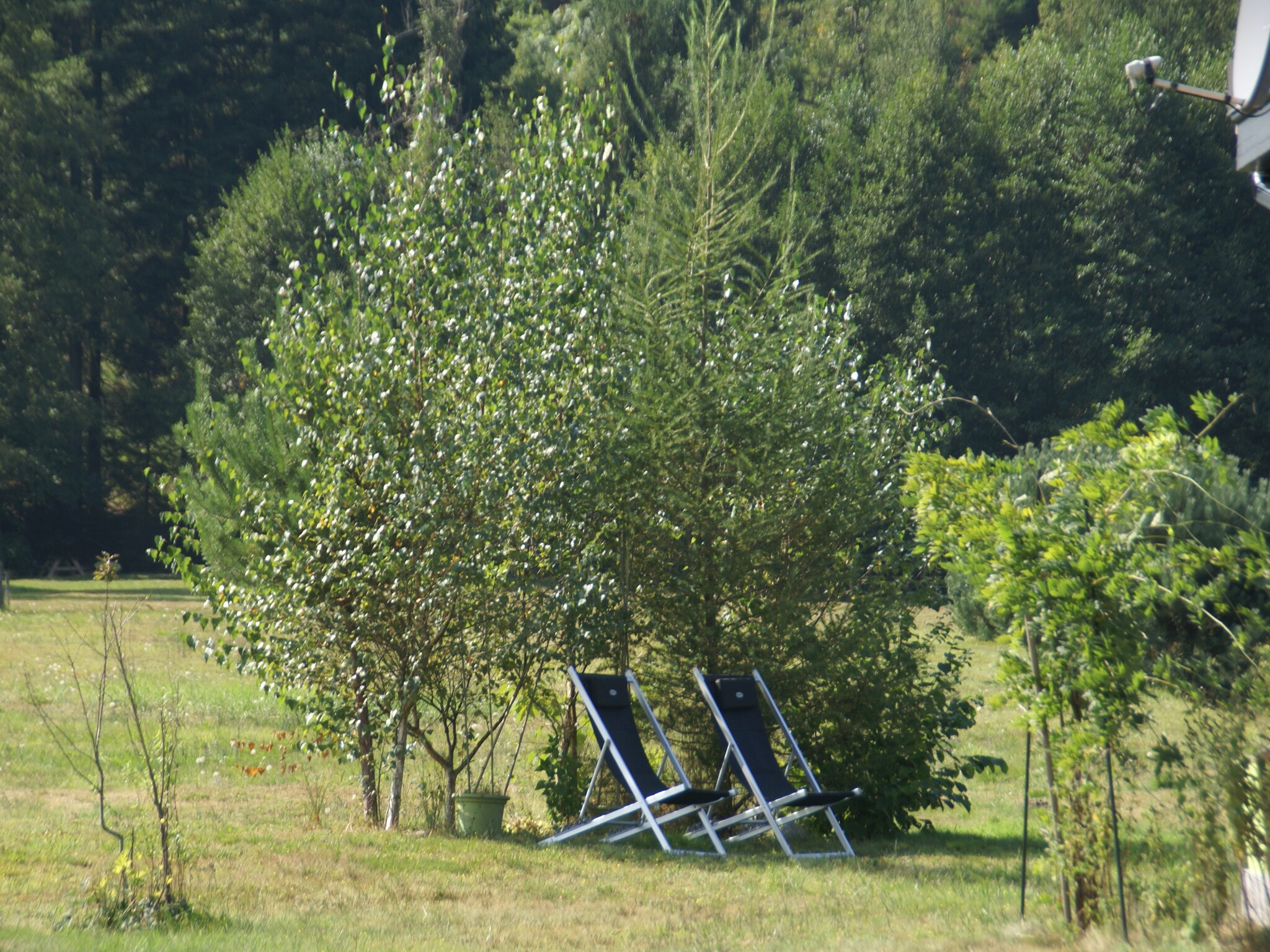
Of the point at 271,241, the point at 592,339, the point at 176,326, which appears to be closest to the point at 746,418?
the point at 592,339

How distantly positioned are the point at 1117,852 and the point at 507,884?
2887 mm

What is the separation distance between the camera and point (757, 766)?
280 inches

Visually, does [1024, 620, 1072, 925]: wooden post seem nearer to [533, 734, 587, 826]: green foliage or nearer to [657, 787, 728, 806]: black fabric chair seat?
[657, 787, 728, 806]: black fabric chair seat

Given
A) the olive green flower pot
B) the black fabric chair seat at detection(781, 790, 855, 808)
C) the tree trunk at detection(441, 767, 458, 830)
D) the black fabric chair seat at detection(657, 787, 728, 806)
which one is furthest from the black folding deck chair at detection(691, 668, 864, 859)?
the tree trunk at detection(441, 767, 458, 830)

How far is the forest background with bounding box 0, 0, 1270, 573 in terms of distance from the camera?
2762cm

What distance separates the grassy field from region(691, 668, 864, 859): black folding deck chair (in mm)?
209

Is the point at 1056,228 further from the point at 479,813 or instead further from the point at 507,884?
the point at 507,884

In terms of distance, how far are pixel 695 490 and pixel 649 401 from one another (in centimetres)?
64

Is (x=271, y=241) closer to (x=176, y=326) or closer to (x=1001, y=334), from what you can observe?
(x=176, y=326)

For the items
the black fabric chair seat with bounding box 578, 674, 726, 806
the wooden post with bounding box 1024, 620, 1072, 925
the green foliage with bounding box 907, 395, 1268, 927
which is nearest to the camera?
the green foliage with bounding box 907, 395, 1268, 927

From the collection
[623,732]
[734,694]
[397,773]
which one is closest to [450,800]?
[397,773]

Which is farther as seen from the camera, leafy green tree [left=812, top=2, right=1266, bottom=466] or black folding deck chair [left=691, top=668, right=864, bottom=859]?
leafy green tree [left=812, top=2, right=1266, bottom=466]

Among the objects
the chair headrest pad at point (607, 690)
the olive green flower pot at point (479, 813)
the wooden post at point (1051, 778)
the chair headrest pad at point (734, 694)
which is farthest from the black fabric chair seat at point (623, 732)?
the wooden post at point (1051, 778)

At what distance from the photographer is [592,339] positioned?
24.7 feet
